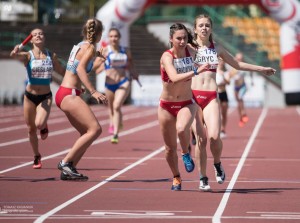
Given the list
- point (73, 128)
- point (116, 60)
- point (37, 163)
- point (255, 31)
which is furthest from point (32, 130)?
point (255, 31)

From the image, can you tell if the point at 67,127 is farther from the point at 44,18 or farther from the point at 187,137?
the point at 44,18

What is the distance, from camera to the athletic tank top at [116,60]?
2134 centimetres

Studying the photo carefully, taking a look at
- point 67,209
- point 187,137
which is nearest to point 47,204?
point 67,209

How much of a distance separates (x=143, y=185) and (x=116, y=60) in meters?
8.33

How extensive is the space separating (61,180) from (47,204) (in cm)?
269

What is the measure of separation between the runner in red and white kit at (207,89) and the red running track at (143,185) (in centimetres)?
38

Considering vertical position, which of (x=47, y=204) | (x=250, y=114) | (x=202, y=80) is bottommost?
(x=250, y=114)

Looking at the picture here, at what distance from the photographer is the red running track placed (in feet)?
33.7

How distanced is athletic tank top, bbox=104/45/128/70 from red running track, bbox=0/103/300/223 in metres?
1.65

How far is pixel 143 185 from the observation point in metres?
13.3

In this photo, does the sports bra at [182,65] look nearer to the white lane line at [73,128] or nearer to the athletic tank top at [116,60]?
the athletic tank top at [116,60]

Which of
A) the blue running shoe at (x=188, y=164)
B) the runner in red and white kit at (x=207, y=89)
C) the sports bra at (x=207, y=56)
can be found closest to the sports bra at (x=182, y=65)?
the runner in red and white kit at (x=207, y=89)

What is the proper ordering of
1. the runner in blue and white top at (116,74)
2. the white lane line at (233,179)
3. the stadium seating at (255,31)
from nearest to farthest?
the white lane line at (233,179)
the runner in blue and white top at (116,74)
the stadium seating at (255,31)

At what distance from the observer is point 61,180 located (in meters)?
13.8
